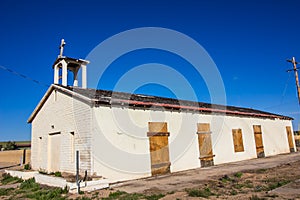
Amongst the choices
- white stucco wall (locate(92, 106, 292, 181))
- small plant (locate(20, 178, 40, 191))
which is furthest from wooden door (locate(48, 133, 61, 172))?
white stucco wall (locate(92, 106, 292, 181))

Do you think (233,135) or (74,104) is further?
(233,135)

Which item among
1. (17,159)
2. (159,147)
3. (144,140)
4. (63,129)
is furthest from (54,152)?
(17,159)

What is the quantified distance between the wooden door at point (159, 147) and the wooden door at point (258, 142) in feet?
28.2

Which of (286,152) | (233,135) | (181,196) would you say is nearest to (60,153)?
(181,196)

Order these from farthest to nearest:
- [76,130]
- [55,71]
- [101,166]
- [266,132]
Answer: [266,132], [55,71], [76,130], [101,166]

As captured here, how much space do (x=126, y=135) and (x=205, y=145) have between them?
5.17m

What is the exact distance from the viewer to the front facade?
9.23 m

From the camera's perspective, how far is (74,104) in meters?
10.3

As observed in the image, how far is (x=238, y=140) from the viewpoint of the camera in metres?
15.5

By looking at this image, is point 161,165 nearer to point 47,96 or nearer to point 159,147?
point 159,147

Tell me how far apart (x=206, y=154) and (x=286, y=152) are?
10.6 meters

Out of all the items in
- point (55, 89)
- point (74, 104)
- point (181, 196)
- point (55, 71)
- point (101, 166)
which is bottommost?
point (181, 196)

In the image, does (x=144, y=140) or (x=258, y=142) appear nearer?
(x=144, y=140)

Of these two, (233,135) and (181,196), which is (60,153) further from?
(233,135)
